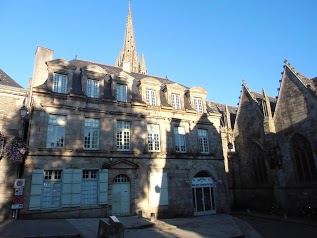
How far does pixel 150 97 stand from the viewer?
16375 millimetres

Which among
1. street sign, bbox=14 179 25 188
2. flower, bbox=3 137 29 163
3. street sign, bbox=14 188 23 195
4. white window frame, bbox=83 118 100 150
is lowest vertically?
street sign, bbox=14 188 23 195

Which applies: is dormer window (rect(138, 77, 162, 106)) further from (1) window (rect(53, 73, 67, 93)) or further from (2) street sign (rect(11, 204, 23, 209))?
(2) street sign (rect(11, 204, 23, 209))

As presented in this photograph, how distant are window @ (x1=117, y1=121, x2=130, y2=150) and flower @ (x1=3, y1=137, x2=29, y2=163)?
4.94 metres

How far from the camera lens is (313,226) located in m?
12.7

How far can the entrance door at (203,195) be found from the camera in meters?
15.8

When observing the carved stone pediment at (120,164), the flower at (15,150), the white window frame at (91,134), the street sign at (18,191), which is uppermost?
the white window frame at (91,134)

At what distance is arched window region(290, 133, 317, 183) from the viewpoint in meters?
16.8

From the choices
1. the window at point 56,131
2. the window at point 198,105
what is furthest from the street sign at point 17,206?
the window at point 198,105

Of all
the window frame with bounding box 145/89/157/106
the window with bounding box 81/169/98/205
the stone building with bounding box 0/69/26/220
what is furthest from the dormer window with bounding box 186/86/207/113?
the stone building with bounding box 0/69/26/220

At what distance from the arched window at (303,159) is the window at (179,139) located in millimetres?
8540

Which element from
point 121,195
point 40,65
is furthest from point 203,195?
point 40,65

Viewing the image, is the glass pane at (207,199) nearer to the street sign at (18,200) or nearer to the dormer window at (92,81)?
the dormer window at (92,81)

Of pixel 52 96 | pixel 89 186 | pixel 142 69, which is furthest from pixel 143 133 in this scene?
pixel 142 69

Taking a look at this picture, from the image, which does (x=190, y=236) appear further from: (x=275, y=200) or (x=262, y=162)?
(x=262, y=162)
